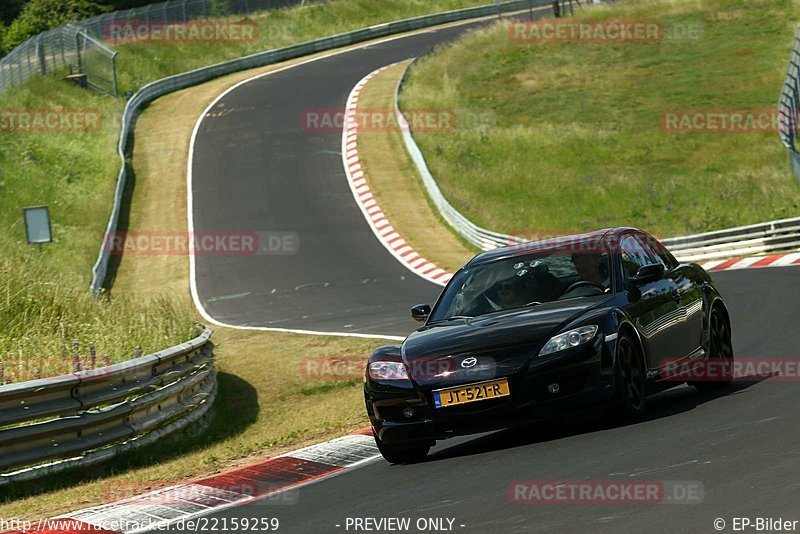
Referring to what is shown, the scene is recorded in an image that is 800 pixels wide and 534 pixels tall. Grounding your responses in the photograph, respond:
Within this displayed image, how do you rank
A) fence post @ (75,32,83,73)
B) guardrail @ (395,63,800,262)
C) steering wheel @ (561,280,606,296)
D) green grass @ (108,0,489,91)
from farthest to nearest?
green grass @ (108,0,489,91)
fence post @ (75,32,83,73)
guardrail @ (395,63,800,262)
steering wheel @ (561,280,606,296)

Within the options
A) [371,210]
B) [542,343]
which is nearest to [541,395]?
[542,343]

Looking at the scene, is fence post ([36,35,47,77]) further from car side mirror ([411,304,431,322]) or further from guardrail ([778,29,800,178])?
car side mirror ([411,304,431,322])

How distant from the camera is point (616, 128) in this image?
44.9 meters

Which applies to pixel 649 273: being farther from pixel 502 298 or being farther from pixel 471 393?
pixel 471 393

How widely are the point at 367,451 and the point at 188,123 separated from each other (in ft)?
127

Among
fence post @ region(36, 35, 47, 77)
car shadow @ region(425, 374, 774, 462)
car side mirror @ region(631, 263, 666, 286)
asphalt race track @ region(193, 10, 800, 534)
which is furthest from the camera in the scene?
fence post @ region(36, 35, 47, 77)

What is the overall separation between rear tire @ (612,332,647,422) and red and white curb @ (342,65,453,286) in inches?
579

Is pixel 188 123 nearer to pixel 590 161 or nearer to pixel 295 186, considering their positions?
pixel 295 186

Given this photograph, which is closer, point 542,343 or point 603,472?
point 603,472

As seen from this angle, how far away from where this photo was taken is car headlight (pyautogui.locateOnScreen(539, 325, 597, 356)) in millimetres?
8422

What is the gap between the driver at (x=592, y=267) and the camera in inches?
375

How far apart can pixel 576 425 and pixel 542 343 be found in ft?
3.87

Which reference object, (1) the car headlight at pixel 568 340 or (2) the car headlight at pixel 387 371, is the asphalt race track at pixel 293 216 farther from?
(1) the car headlight at pixel 568 340

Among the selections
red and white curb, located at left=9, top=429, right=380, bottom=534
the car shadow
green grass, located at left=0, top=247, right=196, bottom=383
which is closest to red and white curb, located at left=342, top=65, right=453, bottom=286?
green grass, located at left=0, top=247, right=196, bottom=383
